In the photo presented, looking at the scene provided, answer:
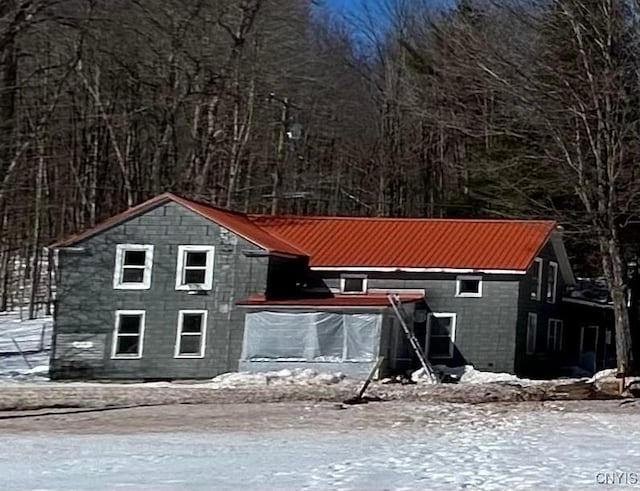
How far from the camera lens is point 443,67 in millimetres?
40062

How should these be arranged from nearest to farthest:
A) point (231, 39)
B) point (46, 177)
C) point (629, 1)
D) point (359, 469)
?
1. point (359, 469)
2. point (629, 1)
3. point (231, 39)
4. point (46, 177)

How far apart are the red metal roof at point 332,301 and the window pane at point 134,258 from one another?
3.42 metres

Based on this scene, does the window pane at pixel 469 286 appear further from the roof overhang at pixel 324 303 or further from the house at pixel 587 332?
the house at pixel 587 332

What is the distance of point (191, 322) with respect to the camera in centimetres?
3297

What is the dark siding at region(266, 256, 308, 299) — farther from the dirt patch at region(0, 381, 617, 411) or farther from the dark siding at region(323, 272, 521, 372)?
the dirt patch at region(0, 381, 617, 411)

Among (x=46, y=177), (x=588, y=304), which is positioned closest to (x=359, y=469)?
(x=588, y=304)

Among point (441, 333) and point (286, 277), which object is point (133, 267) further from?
point (441, 333)

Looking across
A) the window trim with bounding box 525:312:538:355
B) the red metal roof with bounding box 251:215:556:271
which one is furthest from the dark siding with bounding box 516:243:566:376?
the red metal roof with bounding box 251:215:556:271

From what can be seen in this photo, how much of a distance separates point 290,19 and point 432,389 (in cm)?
2087

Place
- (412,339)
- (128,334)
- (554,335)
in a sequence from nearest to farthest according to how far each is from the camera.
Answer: (412,339), (128,334), (554,335)

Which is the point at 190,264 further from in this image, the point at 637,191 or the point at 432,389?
the point at 637,191

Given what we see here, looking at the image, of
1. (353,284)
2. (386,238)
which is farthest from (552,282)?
(353,284)

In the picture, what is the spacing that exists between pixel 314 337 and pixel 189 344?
3.94m

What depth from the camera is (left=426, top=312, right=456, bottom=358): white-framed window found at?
1323 inches
